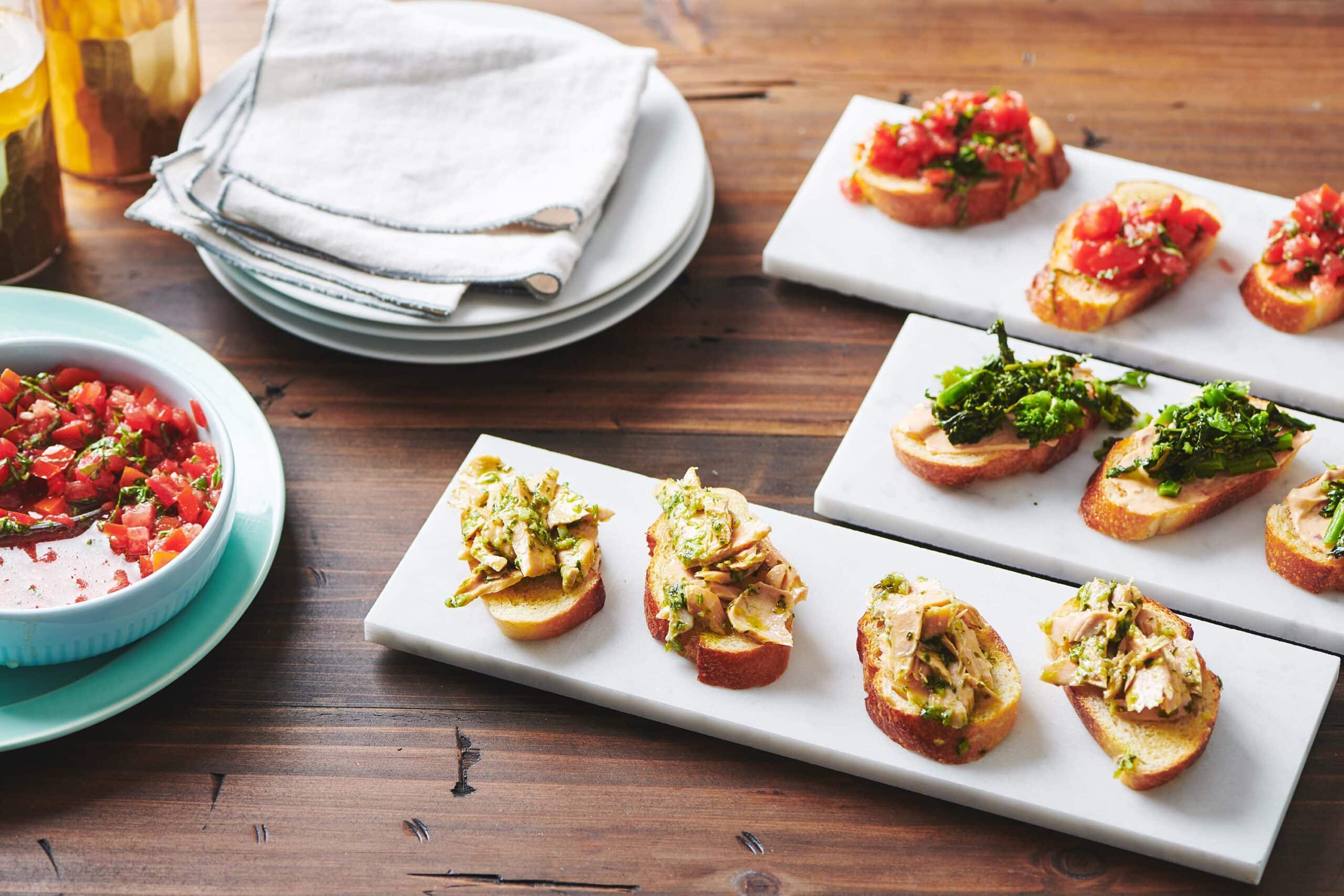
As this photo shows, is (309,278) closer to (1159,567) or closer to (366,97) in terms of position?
(366,97)

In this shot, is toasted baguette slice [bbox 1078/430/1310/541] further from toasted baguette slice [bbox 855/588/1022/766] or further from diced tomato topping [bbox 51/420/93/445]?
diced tomato topping [bbox 51/420/93/445]

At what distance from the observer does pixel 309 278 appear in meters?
2.74

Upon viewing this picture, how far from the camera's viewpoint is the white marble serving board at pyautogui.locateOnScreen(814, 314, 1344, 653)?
2.42 metres

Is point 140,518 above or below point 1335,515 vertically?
below

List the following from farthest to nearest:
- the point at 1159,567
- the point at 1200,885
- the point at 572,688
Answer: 1. the point at 1159,567
2. the point at 572,688
3. the point at 1200,885

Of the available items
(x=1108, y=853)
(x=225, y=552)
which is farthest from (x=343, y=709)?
(x=1108, y=853)

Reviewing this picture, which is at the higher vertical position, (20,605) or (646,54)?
(646,54)

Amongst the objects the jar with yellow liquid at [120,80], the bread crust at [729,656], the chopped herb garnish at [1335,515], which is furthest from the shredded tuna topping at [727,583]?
the jar with yellow liquid at [120,80]

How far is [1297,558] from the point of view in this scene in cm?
240

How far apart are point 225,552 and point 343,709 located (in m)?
0.38

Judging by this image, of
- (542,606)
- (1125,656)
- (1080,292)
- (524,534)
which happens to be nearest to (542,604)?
(542,606)

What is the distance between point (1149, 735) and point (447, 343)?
5.16ft

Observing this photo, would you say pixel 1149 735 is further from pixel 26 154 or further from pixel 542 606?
pixel 26 154

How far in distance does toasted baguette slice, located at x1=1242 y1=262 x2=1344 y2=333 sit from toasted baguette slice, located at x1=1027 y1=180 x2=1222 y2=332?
0.16 meters
